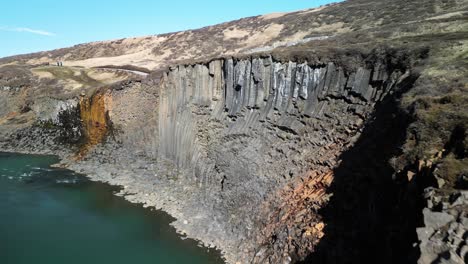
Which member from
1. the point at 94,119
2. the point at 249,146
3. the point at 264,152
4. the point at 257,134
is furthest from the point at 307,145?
the point at 94,119

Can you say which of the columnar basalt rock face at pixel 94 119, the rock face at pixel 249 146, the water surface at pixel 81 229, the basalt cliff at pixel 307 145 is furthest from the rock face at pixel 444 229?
the columnar basalt rock face at pixel 94 119

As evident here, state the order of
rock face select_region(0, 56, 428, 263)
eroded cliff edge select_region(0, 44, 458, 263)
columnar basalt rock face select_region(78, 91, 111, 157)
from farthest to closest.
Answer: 1. columnar basalt rock face select_region(78, 91, 111, 157)
2. rock face select_region(0, 56, 428, 263)
3. eroded cliff edge select_region(0, 44, 458, 263)

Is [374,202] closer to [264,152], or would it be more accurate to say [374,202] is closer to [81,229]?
[264,152]

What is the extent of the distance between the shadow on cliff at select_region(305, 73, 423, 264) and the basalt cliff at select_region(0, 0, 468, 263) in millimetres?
68

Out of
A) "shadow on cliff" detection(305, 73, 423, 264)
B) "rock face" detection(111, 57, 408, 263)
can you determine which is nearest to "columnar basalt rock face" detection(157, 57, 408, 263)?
"rock face" detection(111, 57, 408, 263)

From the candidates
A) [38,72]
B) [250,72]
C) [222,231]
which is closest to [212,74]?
[250,72]

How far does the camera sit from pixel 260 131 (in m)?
23.8

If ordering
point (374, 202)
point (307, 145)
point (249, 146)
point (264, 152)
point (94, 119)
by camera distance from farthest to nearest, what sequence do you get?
point (94, 119) < point (249, 146) < point (264, 152) < point (307, 145) < point (374, 202)

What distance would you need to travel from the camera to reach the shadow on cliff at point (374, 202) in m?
10.6

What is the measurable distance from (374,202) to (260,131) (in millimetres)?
10670

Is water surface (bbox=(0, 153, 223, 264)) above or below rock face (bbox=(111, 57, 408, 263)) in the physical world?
below

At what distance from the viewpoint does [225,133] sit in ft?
85.9

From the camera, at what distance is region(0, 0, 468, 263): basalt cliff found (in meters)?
11.5

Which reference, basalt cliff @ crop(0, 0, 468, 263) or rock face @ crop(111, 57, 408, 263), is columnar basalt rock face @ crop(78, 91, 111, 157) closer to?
basalt cliff @ crop(0, 0, 468, 263)
